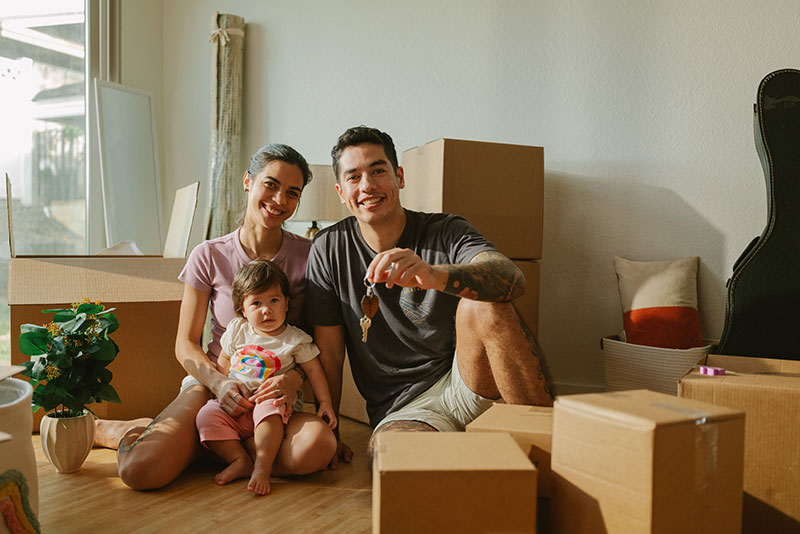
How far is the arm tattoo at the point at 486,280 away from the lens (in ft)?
5.00

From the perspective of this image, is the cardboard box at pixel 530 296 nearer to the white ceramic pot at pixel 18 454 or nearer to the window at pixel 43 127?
the white ceramic pot at pixel 18 454

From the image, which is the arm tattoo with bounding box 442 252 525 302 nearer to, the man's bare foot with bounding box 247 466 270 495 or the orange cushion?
the man's bare foot with bounding box 247 466 270 495

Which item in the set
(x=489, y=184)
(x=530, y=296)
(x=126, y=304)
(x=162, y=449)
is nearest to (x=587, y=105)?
(x=489, y=184)

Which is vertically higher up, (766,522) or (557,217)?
(557,217)

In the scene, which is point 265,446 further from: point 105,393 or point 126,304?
point 126,304

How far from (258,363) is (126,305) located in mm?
758

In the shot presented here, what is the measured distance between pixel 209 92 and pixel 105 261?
5.46 feet

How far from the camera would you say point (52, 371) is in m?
1.87

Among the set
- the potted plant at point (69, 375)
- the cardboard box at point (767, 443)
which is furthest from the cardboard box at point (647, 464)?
the potted plant at point (69, 375)

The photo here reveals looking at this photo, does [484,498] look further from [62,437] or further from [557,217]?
[557,217]

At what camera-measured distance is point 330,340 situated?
2.00 m

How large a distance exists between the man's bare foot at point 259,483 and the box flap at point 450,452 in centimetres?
66

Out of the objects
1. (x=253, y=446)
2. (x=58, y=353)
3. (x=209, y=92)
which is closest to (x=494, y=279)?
(x=253, y=446)

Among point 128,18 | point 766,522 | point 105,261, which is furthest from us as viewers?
point 128,18
